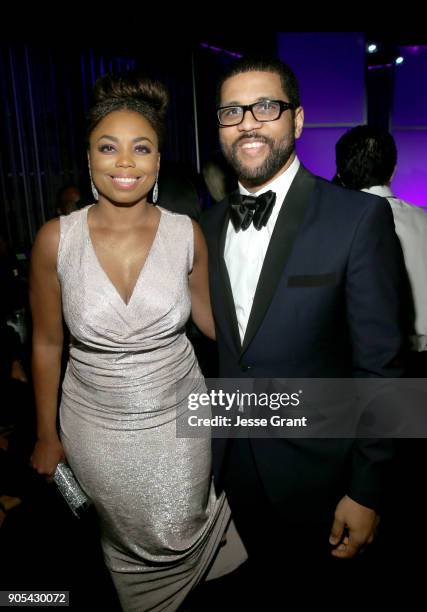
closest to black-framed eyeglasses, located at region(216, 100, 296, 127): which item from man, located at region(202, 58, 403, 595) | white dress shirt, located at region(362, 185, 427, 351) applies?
man, located at region(202, 58, 403, 595)

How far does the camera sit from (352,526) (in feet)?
4.80

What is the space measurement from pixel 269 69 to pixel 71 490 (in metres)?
1.61

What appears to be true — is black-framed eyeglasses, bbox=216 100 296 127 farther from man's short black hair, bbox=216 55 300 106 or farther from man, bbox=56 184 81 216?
man, bbox=56 184 81 216

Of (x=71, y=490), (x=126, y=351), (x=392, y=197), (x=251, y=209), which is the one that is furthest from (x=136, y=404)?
(x=392, y=197)

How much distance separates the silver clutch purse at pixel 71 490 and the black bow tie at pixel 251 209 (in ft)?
3.57

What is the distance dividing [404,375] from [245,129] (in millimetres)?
901

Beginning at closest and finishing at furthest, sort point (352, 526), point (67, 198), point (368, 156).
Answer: point (352, 526) < point (368, 156) < point (67, 198)

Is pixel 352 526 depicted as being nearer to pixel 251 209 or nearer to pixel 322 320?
pixel 322 320

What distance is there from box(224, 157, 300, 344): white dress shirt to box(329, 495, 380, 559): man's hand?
23.6 inches

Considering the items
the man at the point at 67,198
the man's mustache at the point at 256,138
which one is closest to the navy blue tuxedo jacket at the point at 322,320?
the man's mustache at the point at 256,138

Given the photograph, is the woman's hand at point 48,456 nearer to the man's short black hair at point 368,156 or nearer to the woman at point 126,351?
the woman at point 126,351

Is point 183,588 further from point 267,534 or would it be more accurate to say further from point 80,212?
point 80,212

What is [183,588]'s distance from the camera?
1.93 m

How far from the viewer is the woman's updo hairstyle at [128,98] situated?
5.57 feet
